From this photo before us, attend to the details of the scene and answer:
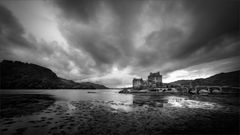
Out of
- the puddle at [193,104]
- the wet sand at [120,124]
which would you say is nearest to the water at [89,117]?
the wet sand at [120,124]

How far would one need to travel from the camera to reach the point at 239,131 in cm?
1060

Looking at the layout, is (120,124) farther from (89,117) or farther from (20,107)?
(20,107)

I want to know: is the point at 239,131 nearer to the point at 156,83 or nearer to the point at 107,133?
the point at 107,133

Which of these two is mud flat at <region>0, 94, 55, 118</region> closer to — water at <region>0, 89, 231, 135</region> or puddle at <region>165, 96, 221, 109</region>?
water at <region>0, 89, 231, 135</region>

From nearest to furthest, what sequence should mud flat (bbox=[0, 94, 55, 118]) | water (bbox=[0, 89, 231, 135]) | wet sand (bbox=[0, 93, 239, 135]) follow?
wet sand (bbox=[0, 93, 239, 135]), water (bbox=[0, 89, 231, 135]), mud flat (bbox=[0, 94, 55, 118])

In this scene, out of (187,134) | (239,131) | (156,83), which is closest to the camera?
(187,134)

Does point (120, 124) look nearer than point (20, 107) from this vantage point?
Yes

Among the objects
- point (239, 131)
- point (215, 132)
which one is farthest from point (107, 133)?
point (239, 131)

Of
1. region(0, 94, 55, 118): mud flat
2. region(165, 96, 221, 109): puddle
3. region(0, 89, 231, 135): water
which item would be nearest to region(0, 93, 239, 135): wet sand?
region(0, 89, 231, 135): water

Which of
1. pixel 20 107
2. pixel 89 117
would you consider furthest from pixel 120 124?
pixel 20 107

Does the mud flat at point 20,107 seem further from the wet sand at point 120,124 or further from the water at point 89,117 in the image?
the wet sand at point 120,124

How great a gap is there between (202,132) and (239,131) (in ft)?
13.5

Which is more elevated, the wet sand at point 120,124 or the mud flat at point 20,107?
the wet sand at point 120,124

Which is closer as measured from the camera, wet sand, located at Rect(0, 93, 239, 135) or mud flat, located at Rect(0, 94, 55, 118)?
wet sand, located at Rect(0, 93, 239, 135)
